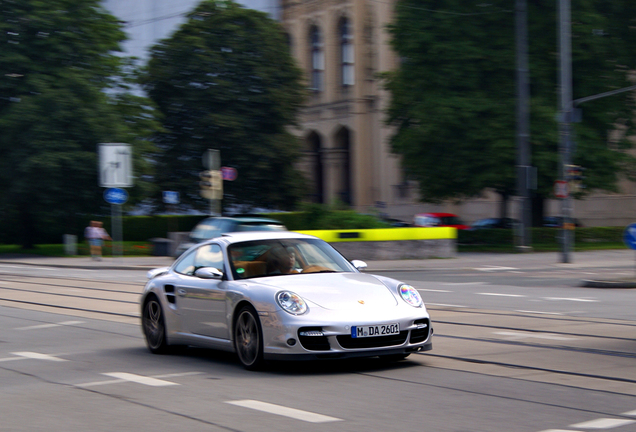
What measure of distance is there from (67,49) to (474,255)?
20.7 metres

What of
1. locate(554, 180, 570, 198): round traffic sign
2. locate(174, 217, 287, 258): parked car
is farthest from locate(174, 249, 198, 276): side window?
locate(554, 180, 570, 198): round traffic sign

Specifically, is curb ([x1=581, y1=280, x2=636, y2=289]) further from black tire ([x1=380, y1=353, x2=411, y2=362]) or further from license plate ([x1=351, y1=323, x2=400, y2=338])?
license plate ([x1=351, y1=323, x2=400, y2=338])

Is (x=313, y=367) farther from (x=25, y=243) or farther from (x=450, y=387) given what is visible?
(x=25, y=243)

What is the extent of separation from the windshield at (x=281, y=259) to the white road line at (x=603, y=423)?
11.3 feet

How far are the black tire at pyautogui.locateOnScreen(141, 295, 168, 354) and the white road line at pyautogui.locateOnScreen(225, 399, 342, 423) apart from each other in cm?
307

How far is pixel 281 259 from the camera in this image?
28.0 ft

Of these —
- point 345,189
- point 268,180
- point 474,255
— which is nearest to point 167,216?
point 268,180

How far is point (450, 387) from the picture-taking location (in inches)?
273

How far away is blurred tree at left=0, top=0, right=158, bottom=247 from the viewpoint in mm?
39344

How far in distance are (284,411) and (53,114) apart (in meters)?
35.7

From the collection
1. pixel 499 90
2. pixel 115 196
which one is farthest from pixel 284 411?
pixel 499 90

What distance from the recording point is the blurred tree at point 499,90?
115ft

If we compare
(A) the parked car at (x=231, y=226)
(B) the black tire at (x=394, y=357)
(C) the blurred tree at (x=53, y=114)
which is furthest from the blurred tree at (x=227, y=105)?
(B) the black tire at (x=394, y=357)

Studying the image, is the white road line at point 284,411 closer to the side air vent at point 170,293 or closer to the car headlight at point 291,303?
the car headlight at point 291,303
